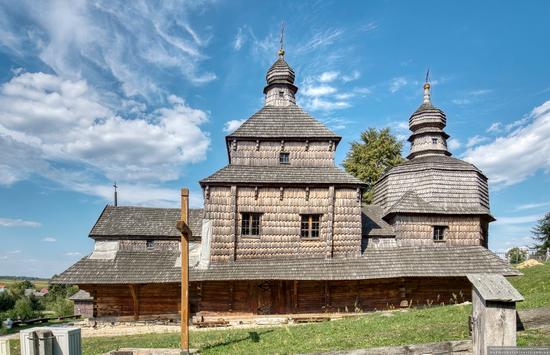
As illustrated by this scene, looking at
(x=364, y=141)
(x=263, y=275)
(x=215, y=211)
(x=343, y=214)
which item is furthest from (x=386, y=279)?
(x=364, y=141)

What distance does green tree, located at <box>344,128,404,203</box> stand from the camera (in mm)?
31375

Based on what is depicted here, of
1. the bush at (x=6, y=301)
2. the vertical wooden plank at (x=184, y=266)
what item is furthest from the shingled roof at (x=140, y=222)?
the bush at (x=6, y=301)

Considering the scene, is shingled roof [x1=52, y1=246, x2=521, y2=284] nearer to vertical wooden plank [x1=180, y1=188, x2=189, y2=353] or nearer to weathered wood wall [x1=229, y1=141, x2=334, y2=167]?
weathered wood wall [x1=229, y1=141, x2=334, y2=167]

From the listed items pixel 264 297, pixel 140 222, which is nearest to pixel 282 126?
pixel 264 297

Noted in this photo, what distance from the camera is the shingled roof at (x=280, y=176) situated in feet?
54.0

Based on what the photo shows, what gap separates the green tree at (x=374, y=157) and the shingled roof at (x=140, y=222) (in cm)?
1662

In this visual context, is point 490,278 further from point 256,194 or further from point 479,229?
point 479,229

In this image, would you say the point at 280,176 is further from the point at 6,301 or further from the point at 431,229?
the point at 6,301

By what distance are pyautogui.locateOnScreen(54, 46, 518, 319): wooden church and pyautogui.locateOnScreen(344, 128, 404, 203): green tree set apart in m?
12.6

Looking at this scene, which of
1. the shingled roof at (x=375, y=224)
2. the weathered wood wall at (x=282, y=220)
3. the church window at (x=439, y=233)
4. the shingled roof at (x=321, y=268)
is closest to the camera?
the shingled roof at (x=321, y=268)

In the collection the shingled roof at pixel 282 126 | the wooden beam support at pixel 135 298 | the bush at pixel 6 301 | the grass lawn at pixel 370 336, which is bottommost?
the bush at pixel 6 301

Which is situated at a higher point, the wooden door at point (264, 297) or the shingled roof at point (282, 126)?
the shingled roof at point (282, 126)

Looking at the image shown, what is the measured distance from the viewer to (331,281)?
15922 millimetres

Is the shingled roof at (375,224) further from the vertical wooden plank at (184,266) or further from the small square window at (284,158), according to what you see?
the vertical wooden plank at (184,266)
